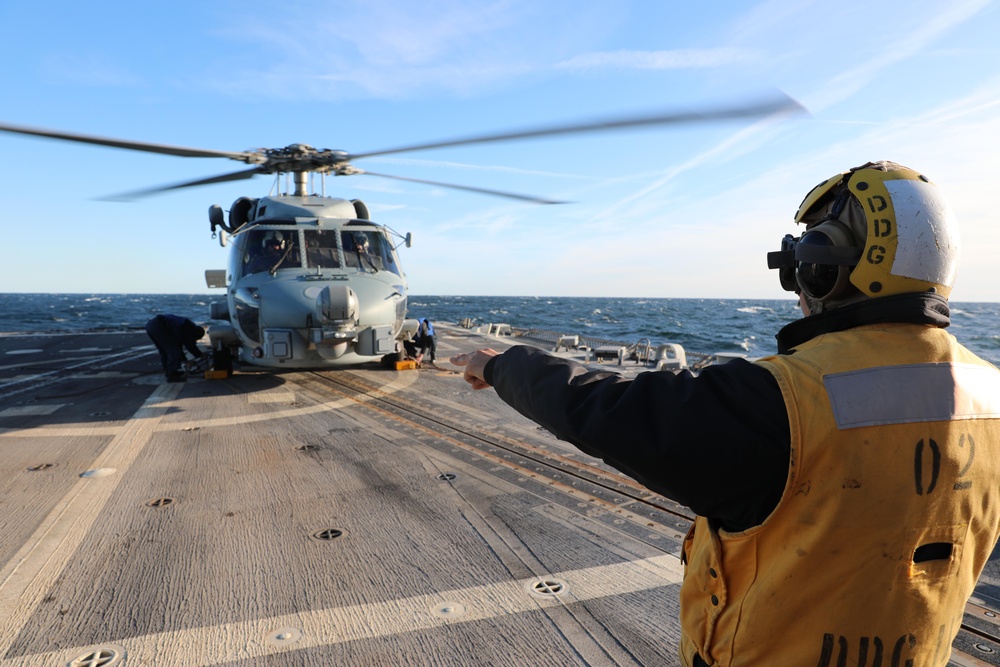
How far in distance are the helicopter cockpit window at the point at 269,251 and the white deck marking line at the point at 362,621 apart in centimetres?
782

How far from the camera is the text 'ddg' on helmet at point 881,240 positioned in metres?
1.32

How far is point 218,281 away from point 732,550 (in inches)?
575

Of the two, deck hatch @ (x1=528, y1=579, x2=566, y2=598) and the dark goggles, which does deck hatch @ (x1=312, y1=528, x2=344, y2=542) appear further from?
the dark goggles

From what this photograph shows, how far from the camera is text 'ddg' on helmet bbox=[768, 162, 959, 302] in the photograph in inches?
52.1

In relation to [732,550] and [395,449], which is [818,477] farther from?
[395,449]

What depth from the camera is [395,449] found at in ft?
20.3

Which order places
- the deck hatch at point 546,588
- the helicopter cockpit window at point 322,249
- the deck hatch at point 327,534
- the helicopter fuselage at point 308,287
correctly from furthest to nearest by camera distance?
the helicopter cockpit window at point 322,249
the helicopter fuselage at point 308,287
the deck hatch at point 327,534
the deck hatch at point 546,588

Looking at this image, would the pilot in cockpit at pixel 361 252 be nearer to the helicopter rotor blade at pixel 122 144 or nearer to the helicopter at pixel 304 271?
the helicopter at pixel 304 271

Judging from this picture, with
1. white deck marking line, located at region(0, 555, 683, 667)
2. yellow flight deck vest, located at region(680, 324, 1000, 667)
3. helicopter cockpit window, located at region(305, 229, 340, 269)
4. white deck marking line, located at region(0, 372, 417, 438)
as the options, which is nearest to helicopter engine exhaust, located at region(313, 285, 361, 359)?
white deck marking line, located at region(0, 372, 417, 438)

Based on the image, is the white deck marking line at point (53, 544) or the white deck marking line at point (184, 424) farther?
the white deck marking line at point (184, 424)

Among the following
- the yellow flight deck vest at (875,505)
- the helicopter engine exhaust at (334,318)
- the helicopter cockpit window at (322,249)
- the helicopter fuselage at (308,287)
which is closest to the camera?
the yellow flight deck vest at (875,505)

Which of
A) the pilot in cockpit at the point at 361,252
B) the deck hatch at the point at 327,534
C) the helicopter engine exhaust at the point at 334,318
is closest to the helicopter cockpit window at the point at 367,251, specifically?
the pilot in cockpit at the point at 361,252

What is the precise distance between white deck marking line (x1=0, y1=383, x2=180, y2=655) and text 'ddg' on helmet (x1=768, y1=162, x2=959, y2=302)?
4074mm

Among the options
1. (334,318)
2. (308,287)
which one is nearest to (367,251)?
(308,287)
